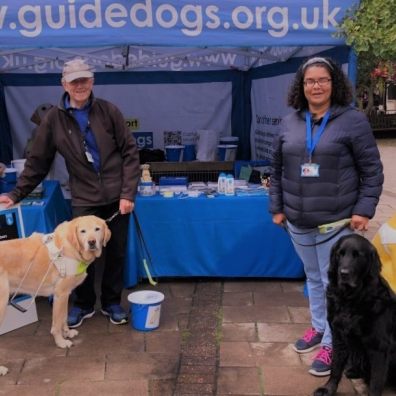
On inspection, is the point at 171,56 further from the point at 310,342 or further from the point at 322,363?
the point at 322,363

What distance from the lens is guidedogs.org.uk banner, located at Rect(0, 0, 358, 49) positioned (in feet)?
12.8

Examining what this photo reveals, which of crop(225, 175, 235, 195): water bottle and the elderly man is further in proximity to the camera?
crop(225, 175, 235, 195): water bottle

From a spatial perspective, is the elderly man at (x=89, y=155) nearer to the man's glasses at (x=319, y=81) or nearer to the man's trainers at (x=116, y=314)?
the man's trainers at (x=116, y=314)

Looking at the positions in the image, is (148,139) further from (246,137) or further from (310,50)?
(310,50)

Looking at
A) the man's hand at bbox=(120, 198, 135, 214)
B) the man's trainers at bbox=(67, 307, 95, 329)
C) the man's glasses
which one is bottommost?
the man's trainers at bbox=(67, 307, 95, 329)

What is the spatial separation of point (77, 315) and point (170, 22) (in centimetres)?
234

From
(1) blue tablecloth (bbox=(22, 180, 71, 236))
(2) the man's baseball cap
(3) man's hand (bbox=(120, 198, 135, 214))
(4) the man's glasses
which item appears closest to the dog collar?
(3) man's hand (bbox=(120, 198, 135, 214))

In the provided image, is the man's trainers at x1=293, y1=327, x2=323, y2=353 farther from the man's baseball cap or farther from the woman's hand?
the man's baseball cap

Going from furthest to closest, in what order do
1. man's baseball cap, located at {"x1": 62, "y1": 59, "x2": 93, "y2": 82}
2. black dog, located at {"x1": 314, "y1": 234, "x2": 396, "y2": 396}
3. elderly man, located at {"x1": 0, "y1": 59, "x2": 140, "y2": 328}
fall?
elderly man, located at {"x1": 0, "y1": 59, "x2": 140, "y2": 328} → man's baseball cap, located at {"x1": 62, "y1": 59, "x2": 93, "y2": 82} → black dog, located at {"x1": 314, "y1": 234, "x2": 396, "y2": 396}

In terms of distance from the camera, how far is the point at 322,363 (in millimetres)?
3262

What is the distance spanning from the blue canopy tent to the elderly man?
53 centimetres

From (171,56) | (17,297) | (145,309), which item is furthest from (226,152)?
(17,297)

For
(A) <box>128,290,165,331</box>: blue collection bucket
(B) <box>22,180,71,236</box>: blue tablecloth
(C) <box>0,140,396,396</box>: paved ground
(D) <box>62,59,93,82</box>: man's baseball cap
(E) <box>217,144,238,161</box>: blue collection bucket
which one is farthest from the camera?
(E) <box>217,144,238,161</box>: blue collection bucket

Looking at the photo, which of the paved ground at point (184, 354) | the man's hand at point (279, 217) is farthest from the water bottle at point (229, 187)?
the man's hand at point (279, 217)
